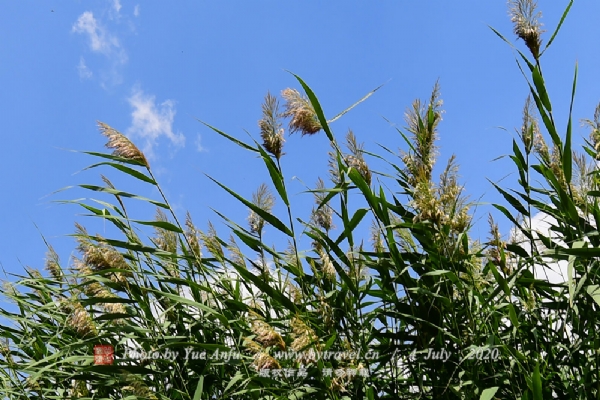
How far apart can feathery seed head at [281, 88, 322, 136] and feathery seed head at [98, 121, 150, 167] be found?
Answer: 566mm

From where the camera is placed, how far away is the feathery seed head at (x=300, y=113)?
190 centimetres

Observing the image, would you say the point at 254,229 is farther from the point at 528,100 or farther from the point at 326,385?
the point at 528,100

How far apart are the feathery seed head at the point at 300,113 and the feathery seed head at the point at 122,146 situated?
0.57 metres

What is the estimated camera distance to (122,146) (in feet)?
6.72

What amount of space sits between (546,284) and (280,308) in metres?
1.01

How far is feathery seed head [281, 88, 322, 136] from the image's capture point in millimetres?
1896

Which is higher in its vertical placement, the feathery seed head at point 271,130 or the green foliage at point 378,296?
the feathery seed head at point 271,130

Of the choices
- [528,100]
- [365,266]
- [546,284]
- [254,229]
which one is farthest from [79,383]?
[528,100]

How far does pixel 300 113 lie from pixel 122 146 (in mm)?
665

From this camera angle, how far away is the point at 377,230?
2119 mm

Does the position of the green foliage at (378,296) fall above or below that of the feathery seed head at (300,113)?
below

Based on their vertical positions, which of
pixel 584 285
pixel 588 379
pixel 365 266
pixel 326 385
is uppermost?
pixel 365 266

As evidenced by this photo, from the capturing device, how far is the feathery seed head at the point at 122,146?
205cm

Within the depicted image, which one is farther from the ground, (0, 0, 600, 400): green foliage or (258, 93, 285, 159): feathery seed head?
(258, 93, 285, 159): feathery seed head
